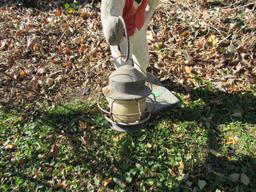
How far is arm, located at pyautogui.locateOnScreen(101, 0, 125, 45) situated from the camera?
244 centimetres

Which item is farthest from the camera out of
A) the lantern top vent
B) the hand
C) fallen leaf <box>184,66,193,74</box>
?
fallen leaf <box>184,66,193,74</box>

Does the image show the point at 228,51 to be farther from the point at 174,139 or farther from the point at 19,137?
the point at 19,137

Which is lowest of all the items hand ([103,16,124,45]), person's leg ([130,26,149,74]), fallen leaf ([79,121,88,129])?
fallen leaf ([79,121,88,129])

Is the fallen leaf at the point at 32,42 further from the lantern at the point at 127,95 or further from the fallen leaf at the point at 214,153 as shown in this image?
the fallen leaf at the point at 214,153

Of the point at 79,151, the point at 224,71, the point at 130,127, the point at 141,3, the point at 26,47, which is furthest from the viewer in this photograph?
the point at 26,47

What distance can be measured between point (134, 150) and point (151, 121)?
486 mm

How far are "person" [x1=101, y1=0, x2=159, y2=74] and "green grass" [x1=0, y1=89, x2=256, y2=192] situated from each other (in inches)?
32.0

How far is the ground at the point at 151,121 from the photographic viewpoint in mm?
3271

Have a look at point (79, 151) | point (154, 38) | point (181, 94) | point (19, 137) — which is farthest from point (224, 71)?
point (19, 137)

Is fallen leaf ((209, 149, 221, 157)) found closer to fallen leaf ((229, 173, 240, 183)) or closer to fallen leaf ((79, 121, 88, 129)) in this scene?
fallen leaf ((229, 173, 240, 183))

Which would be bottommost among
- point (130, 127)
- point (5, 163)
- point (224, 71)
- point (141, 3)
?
point (5, 163)

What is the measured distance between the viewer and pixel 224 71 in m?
4.70

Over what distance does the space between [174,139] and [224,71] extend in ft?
5.24

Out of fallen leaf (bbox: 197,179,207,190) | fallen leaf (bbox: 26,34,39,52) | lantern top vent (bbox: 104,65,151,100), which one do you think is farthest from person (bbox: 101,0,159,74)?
fallen leaf (bbox: 26,34,39,52)
